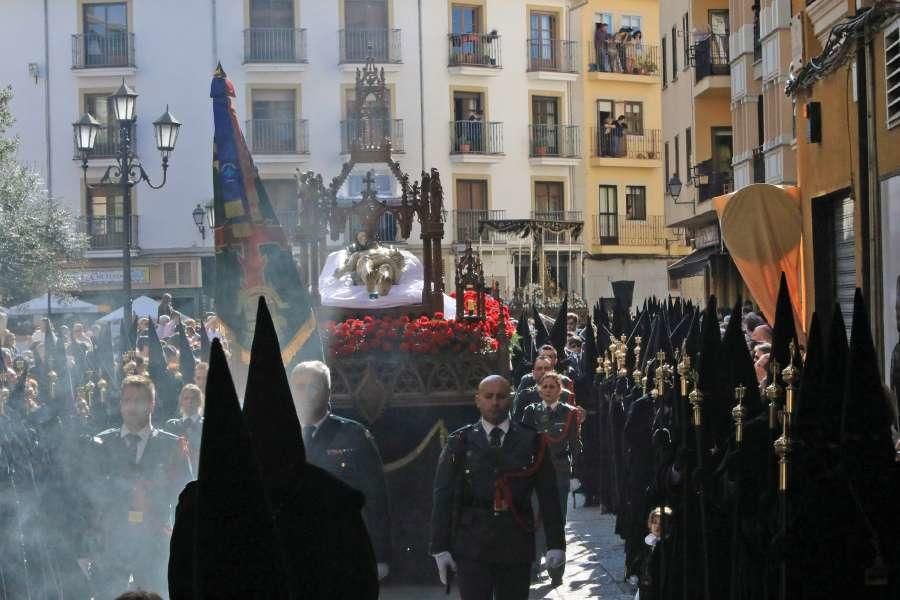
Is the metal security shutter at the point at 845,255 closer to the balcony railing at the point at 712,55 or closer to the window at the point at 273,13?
the balcony railing at the point at 712,55

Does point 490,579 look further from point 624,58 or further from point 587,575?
point 624,58

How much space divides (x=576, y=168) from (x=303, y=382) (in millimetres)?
39247

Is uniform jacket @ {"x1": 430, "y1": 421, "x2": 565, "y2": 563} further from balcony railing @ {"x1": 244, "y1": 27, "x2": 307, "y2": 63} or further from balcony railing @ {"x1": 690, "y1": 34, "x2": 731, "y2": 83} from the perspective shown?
balcony railing @ {"x1": 244, "y1": 27, "x2": 307, "y2": 63}

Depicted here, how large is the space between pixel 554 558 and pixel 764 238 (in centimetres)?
956

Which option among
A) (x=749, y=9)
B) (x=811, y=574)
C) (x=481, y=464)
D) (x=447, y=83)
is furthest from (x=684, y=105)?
(x=811, y=574)

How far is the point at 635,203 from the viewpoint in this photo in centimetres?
4694

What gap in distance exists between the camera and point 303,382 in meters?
7.07

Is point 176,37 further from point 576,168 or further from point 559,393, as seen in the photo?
point 559,393

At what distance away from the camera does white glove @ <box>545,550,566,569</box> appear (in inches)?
302

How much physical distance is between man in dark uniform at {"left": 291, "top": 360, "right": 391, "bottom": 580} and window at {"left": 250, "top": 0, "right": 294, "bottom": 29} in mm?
37339

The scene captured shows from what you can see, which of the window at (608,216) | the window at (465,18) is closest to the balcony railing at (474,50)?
the window at (465,18)

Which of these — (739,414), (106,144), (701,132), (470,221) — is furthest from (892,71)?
(106,144)

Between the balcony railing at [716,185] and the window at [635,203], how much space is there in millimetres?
14286

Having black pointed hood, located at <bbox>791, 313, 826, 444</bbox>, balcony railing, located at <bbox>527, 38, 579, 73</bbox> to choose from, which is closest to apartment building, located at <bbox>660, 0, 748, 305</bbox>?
balcony railing, located at <bbox>527, 38, 579, 73</bbox>
